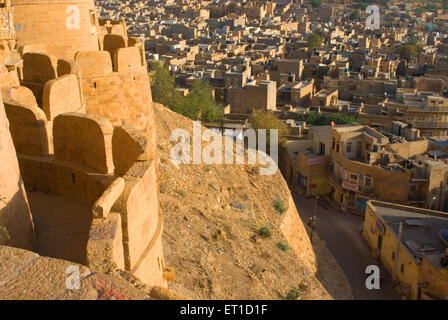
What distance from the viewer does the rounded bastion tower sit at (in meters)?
10.9

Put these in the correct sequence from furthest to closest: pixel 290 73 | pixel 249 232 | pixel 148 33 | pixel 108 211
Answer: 1. pixel 148 33
2. pixel 290 73
3. pixel 249 232
4. pixel 108 211

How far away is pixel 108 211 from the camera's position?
5.90 meters

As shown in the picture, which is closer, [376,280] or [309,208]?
[376,280]

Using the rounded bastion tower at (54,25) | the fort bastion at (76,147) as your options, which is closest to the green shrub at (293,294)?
the fort bastion at (76,147)

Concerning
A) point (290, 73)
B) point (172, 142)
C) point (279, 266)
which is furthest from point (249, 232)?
point (290, 73)

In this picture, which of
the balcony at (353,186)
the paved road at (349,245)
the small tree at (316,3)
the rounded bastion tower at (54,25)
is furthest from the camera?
the small tree at (316,3)

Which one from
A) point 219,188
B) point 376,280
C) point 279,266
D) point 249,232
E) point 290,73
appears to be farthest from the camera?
point 290,73

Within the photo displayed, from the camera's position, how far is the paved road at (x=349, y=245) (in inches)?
717

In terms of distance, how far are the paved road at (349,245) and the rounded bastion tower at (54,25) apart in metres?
11.8

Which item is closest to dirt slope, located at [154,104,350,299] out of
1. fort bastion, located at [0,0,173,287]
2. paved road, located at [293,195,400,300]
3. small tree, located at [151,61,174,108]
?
paved road, located at [293,195,400,300]

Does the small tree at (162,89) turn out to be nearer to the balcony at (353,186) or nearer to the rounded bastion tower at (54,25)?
the balcony at (353,186)
